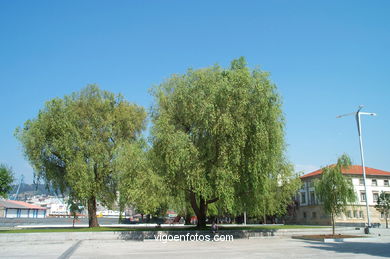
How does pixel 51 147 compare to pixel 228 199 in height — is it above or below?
above

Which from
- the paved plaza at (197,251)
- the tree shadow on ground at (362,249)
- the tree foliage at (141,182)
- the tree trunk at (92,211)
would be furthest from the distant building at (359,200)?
the tree foliage at (141,182)

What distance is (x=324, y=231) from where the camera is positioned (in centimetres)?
3269

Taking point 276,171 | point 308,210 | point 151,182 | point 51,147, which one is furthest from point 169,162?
point 308,210

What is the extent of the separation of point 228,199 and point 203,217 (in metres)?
6.13

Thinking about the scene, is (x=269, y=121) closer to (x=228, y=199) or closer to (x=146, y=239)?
(x=228, y=199)

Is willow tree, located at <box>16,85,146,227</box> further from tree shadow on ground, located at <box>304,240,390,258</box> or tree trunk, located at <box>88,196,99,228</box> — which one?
tree shadow on ground, located at <box>304,240,390,258</box>

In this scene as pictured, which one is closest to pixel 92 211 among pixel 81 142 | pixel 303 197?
pixel 81 142

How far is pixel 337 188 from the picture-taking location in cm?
2658

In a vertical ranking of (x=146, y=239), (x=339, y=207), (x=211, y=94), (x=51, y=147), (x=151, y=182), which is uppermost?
(x=211, y=94)

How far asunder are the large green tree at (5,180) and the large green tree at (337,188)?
92.2 feet

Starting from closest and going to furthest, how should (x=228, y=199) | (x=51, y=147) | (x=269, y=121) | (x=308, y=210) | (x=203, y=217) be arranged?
(x=228, y=199) < (x=269, y=121) < (x=203, y=217) < (x=51, y=147) < (x=308, y=210)

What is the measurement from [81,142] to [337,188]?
2123 cm

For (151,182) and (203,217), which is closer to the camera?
(151,182)

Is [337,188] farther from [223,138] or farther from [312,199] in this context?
[312,199]
